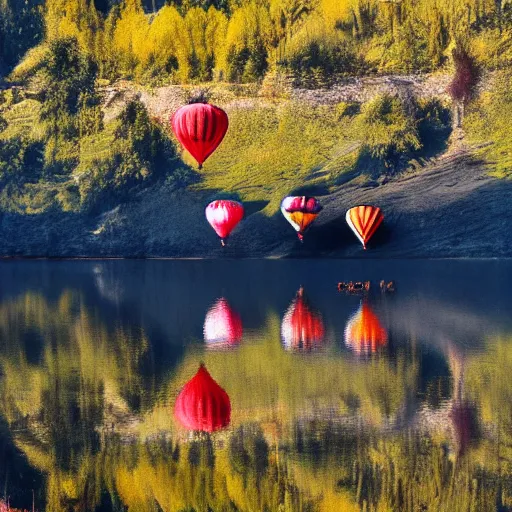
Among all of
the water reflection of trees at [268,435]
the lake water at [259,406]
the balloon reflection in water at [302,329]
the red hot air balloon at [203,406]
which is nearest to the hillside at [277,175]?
the lake water at [259,406]

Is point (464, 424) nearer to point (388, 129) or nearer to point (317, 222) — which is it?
point (317, 222)

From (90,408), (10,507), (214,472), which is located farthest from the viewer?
(90,408)

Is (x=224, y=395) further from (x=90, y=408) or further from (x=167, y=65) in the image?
(x=167, y=65)

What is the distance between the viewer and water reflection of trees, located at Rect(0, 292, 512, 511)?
12.5 m

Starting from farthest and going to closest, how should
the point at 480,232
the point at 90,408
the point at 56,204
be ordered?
the point at 56,204, the point at 480,232, the point at 90,408

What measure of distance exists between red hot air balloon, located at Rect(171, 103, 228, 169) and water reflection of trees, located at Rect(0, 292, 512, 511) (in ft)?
86.3

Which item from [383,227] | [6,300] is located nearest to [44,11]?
[383,227]

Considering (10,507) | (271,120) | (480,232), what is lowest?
(10,507)

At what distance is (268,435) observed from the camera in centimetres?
1466

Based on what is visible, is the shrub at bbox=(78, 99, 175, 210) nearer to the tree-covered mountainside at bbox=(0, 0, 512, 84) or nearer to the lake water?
the tree-covered mountainside at bbox=(0, 0, 512, 84)

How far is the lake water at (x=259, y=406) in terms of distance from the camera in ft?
41.4

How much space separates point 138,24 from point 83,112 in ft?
17.9

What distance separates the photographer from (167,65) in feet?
200

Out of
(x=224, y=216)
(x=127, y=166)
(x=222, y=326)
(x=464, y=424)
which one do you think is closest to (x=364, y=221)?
(x=224, y=216)
